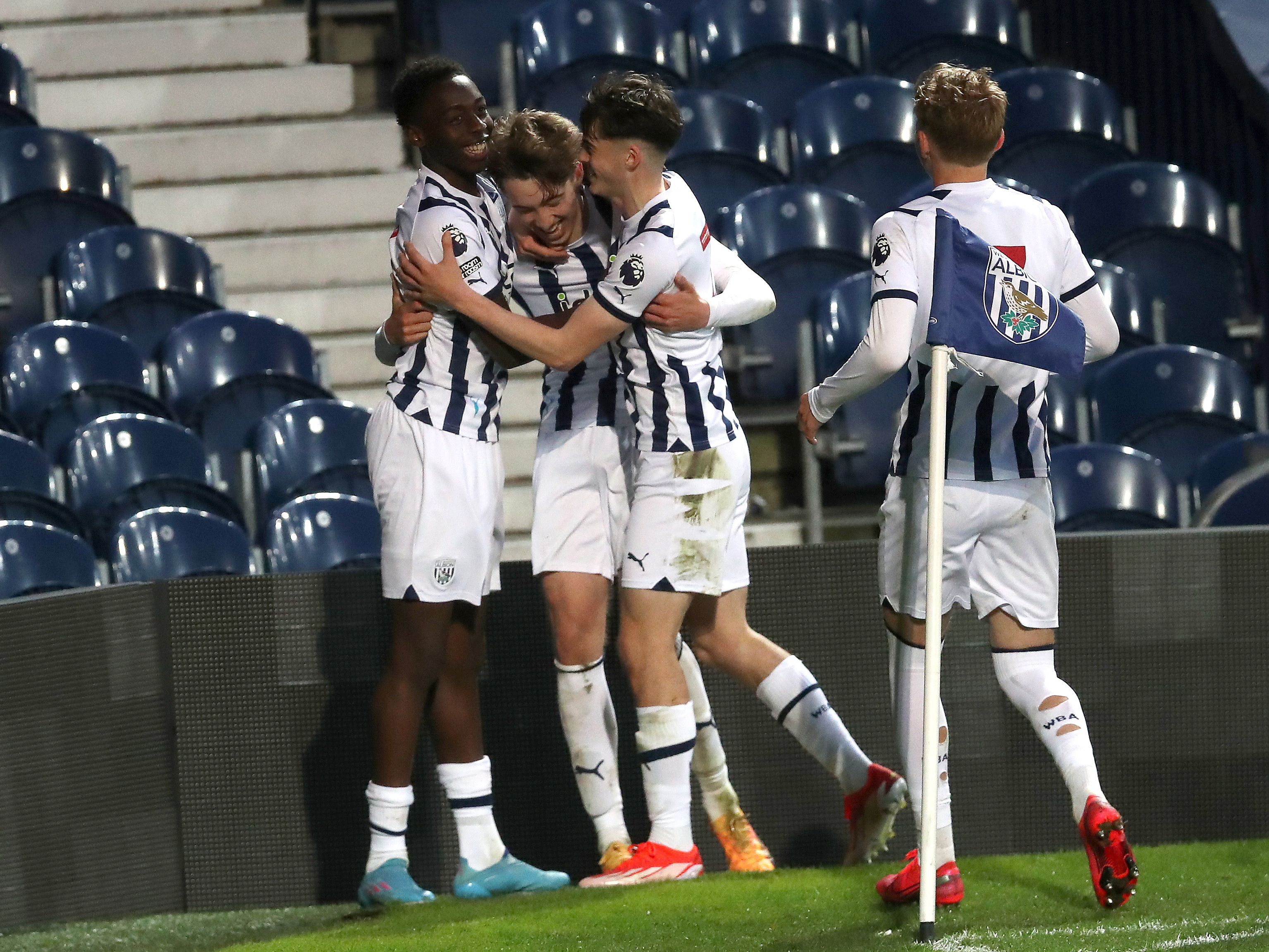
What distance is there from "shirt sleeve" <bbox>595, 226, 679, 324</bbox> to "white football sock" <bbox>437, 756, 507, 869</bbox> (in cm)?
109

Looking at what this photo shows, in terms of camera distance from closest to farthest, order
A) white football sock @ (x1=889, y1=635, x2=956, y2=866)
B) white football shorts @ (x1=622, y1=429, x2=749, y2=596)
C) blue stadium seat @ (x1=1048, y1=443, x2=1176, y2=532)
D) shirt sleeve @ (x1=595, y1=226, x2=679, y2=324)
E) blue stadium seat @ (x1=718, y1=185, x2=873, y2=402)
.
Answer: white football sock @ (x1=889, y1=635, x2=956, y2=866)
shirt sleeve @ (x1=595, y1=226, x2=679, y2=324)
white football shorts @ (x1=622, y1=429, x2=749, y2=596)
blue stadium seat @ (x1=1048, y1=443, x2=1176, y2=532)
blue stadium seat @ (x1=718, y1=185, x2=873, y2=402)

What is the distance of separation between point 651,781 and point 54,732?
1462 mm

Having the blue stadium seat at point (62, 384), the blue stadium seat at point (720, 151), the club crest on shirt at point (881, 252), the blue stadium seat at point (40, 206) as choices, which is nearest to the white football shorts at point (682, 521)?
the club crest on shirt at point (881, 252)

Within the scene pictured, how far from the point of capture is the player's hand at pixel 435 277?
357cm

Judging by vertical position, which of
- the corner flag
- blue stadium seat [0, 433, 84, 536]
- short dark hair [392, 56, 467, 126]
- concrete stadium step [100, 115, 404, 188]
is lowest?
blue stadium seat [0, 433, 84, 536]

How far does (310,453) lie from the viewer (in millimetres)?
5824

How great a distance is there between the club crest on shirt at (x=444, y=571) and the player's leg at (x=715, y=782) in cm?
60

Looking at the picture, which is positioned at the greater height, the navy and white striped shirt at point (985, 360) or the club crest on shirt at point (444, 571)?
the navy and white striped shirt at point (985, 360)

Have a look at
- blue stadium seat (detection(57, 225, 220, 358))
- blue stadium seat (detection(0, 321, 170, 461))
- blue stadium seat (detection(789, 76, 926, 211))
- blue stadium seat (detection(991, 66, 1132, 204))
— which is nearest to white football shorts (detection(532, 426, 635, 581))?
blue stadium seat (detection(0, 321, 170, 461))

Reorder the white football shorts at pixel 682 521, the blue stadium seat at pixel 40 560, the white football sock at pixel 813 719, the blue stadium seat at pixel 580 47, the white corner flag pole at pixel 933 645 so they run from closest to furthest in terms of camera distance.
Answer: the white corner flag pole at pixel 933 645 < the white football shorts at pixel 682 521 < the white football sock at pixel 813 719 < the blue stadium seat at pixel 40 560 < the blue stadium seat at pixel 580 47

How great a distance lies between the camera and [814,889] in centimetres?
358

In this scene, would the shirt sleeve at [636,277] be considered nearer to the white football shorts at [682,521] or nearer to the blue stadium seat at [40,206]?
the white football shorts at [682,521]

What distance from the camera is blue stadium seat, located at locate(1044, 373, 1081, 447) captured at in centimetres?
629

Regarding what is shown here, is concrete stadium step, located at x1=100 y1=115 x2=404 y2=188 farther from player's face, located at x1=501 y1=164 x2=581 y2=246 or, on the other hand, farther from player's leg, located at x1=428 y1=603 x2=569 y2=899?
player's leg, located at x1=428 y1=603 x2=569 y2=899
